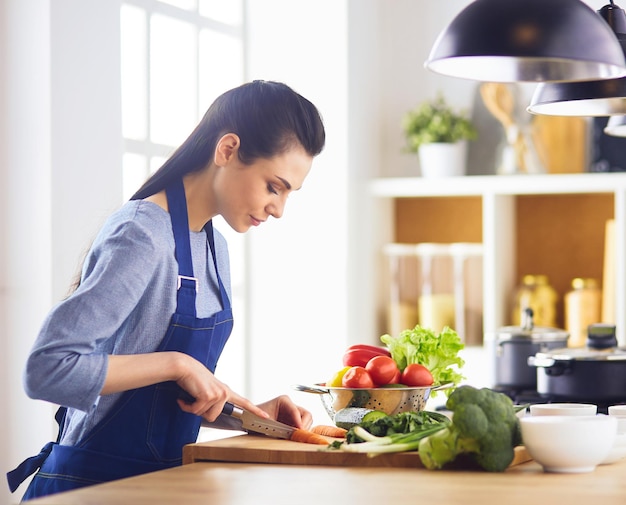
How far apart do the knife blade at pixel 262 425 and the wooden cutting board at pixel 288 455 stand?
54 millimetres

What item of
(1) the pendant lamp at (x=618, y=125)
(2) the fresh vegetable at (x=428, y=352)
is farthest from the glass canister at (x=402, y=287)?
(2) the fresh vegetable at (x=428, y=352)

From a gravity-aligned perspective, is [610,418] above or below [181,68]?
below

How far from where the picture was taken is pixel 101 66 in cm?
316

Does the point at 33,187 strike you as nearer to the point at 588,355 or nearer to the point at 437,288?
the point at 588,355

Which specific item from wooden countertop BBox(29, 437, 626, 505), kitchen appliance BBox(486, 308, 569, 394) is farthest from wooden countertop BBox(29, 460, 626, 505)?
kitchen appliance BBox(486, 308, 569, 394)

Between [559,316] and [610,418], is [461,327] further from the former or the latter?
[610,418]

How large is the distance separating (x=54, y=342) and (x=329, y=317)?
2.93 meters

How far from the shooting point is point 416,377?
2285 millimetres

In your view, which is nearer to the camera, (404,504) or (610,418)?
(404,504)

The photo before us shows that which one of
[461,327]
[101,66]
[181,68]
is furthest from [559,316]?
[101,66]

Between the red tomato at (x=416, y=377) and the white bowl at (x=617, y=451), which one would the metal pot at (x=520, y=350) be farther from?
the white bowl at (x=617, y=451)

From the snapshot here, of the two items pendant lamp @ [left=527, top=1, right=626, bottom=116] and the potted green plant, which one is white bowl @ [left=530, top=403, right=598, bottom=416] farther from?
the potted green plant

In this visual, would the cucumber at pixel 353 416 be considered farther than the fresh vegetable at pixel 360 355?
No

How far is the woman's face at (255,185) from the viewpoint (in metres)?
2.19
